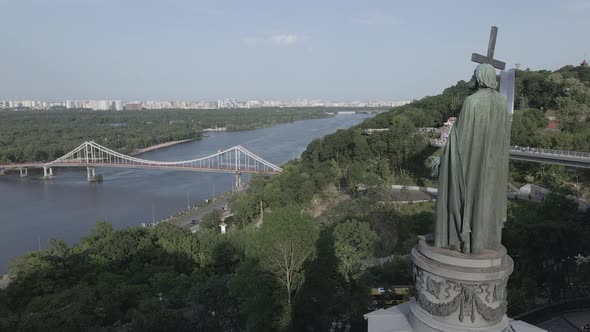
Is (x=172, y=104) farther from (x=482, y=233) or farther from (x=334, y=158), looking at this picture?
(x=482, y=233)

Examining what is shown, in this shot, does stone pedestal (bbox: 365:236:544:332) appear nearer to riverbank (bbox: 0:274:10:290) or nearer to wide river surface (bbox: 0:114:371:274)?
riverbank (bbox: 0:274:10:290)

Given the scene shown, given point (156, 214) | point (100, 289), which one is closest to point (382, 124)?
point (156, 214)

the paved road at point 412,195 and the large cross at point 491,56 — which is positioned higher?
the large cross at point 491,56

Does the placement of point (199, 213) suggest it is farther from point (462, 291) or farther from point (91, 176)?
point (462, 291)

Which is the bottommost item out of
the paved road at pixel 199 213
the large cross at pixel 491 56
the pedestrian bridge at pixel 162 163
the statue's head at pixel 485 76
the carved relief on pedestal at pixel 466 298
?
the paved road at pixel 199 213

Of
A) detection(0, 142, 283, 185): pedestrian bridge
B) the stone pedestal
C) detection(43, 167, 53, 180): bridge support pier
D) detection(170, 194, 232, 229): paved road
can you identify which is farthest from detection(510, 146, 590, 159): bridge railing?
detection(43, 167, 53, 180): bridge support pier

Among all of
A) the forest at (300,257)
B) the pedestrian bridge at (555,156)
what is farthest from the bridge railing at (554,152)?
the forest at (300,257)

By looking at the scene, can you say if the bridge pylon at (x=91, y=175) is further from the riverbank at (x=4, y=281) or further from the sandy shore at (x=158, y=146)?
the riverbank at (x=4, y=281)

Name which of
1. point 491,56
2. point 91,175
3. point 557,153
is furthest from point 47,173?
point 491,56

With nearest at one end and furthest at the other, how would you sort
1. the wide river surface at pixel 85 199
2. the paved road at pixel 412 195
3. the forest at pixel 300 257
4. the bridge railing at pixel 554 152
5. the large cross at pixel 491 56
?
1. the large cross at pixel 491 56
2. the forest at pixel 300 257
3. the bridge railing at pixel 554 152
4. the paved road at pixel 412 195
5. the wide river surface at pixel 85 199
